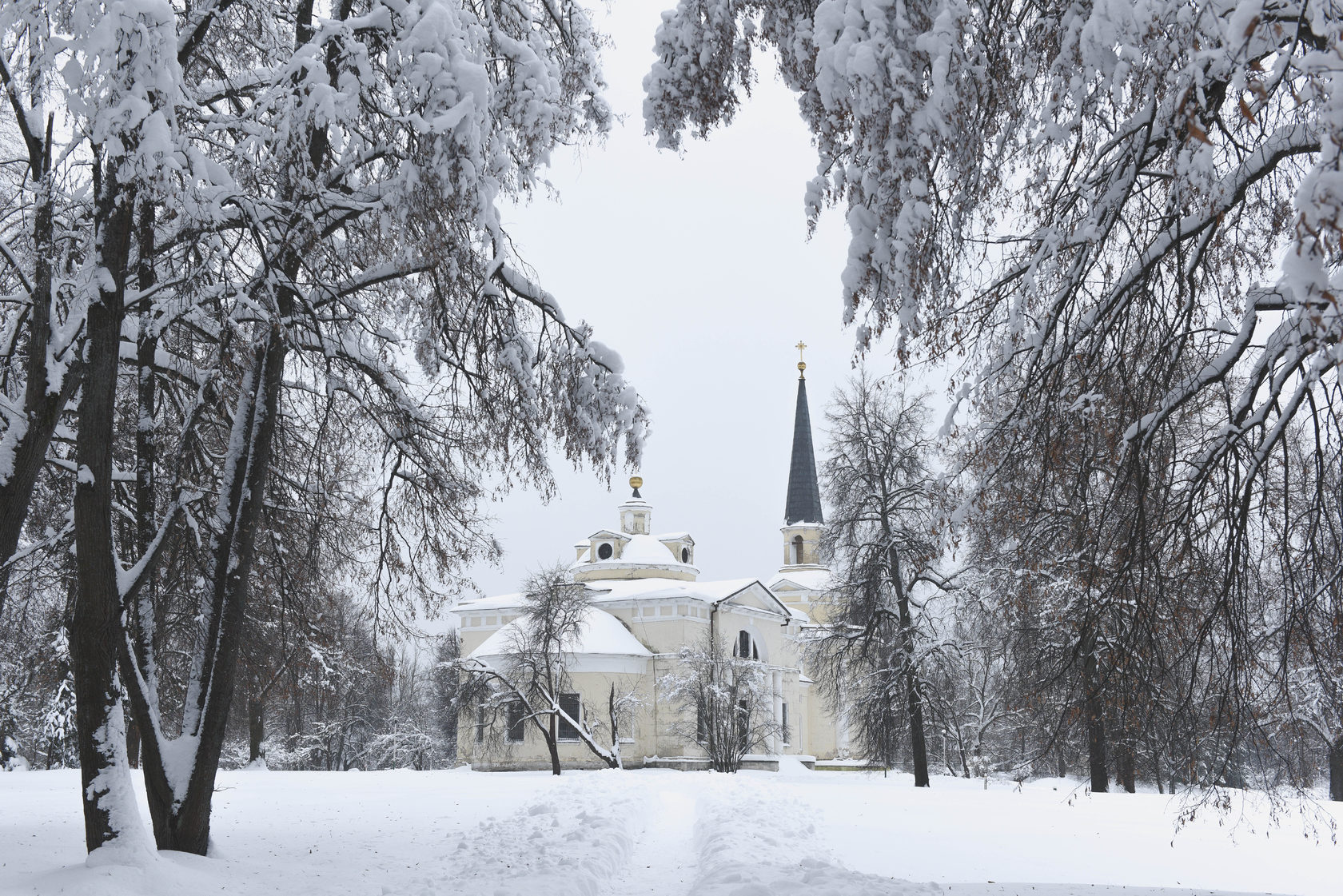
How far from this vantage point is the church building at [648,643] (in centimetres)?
4003

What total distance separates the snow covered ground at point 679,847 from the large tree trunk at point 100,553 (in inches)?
28.6

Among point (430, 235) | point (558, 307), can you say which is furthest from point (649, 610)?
point (430, 235)

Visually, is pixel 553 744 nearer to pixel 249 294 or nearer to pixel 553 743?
pixel 553 743

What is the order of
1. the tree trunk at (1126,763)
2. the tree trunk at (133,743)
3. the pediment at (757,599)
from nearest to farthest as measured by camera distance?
the tree trunk at (133,743), the tree trunk at (1126,763), the pediment at (757,599)

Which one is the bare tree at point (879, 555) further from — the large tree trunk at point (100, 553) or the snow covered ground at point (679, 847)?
the large tree trunk at point (100, 553)

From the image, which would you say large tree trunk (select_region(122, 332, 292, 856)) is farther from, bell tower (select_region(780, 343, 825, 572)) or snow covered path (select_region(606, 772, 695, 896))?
bell tower (select_region(780, 343, 825, 572))

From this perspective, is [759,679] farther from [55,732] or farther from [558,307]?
[558,307]

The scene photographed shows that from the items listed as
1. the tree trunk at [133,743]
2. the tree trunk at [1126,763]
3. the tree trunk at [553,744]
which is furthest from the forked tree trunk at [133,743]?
the tree trunk at [1126,763]

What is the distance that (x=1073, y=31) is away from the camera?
4941 mm

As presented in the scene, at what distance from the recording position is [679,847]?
1245cm

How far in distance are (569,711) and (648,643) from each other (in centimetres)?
490

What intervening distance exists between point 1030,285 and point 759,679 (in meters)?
35.1

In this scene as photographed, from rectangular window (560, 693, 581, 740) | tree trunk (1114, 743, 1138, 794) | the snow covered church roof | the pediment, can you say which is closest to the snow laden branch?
tree trunk (1114, 743, 1138, 794)

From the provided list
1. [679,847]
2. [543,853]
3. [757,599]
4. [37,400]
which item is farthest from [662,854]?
[757,599]
